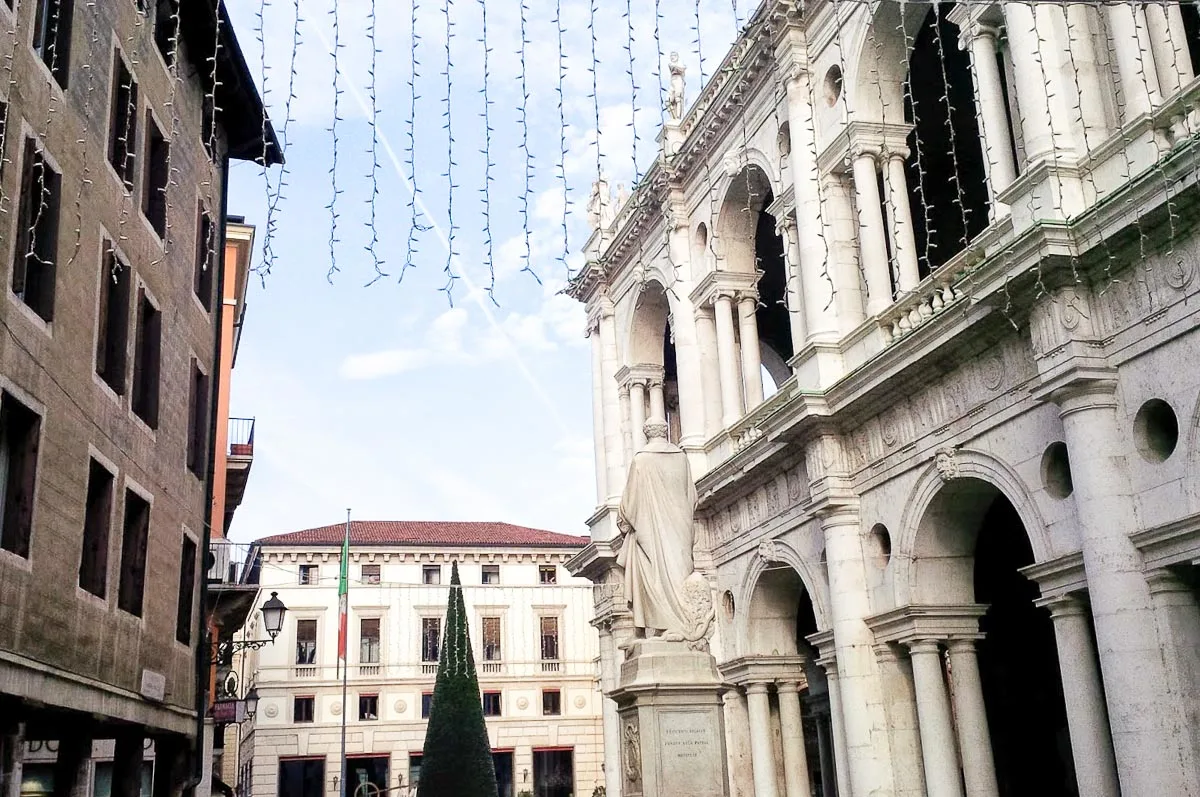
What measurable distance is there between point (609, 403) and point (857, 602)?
13390 millimetres

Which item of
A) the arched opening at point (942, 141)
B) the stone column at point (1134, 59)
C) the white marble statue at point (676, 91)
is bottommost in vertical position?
the stone column at point (1134, 59)

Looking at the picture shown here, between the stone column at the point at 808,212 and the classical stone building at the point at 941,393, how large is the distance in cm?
6

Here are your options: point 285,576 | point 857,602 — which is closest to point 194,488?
point 857,602

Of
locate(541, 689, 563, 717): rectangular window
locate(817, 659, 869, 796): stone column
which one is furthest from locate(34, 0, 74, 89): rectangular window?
locate(541, 689, 563, 717): rectangular window

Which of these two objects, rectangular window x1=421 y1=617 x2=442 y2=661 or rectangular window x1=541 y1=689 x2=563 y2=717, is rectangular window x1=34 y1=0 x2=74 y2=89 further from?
rectangular window x1=541 y1=689 x2=563 y2=717

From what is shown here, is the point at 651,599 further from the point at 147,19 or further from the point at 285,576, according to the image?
the point at 285,576

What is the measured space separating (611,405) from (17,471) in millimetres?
20033

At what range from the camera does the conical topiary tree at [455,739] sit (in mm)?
47406

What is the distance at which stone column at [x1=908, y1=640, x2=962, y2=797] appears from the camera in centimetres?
1758

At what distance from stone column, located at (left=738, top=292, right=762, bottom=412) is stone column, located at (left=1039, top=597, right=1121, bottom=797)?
33.5ft

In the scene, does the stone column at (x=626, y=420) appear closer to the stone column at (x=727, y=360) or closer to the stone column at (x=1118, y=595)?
the stone column at (x=727, y=360)

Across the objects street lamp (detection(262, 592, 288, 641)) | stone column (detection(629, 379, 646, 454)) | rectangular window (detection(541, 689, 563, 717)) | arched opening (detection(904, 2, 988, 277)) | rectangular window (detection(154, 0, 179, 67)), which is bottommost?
street lamp (detection(262, 592, 288, 641))

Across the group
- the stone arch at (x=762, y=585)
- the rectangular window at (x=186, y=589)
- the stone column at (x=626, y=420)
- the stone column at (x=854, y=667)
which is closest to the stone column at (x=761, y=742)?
the stone arch at (x=762, y=585)

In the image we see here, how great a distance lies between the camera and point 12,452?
12.9m
